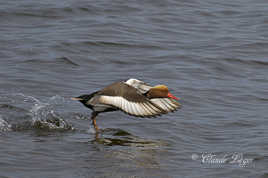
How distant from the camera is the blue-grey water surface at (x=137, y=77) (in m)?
7.37

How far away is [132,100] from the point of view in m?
8.20

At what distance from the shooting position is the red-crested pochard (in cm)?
816

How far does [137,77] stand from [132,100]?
12.4ft

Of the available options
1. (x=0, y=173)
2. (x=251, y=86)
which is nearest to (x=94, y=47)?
(x=251, y=86)

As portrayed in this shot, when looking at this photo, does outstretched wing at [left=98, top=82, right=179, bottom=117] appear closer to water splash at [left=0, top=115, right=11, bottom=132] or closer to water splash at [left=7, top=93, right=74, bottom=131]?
water splash at [left=7, top=93, right=74, bottom=131]

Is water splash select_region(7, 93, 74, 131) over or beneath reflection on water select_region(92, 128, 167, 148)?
over

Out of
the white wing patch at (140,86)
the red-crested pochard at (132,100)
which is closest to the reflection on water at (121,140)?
the red-crested pochard at (132,100)

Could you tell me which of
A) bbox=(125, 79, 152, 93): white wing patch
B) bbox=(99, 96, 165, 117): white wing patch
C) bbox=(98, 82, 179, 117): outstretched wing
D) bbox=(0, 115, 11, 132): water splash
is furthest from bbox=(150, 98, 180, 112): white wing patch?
bbox=(0, 115, 11, 132): water splash

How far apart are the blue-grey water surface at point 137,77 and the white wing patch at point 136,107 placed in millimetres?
461

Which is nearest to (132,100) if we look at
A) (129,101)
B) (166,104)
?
(129,101)

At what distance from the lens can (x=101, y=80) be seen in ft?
38.0

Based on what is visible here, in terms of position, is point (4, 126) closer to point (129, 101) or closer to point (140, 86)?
point (129, 101)

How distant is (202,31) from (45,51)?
16.1ft

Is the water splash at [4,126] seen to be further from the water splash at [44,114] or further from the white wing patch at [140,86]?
the white wing patch at [140,86]
